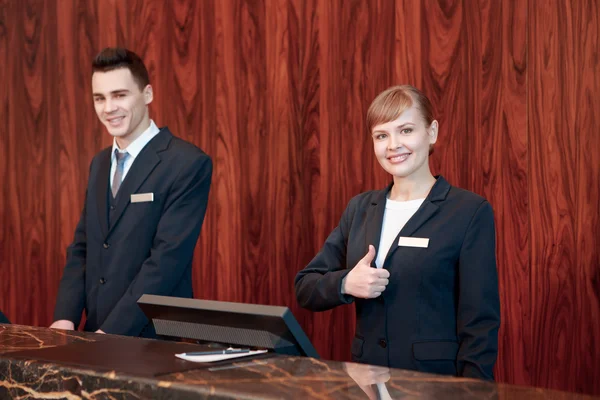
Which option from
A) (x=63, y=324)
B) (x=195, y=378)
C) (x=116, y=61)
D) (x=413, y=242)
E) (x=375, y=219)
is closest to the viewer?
(x=195, y=378)

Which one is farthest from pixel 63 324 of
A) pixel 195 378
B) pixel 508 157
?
pixel 508 157

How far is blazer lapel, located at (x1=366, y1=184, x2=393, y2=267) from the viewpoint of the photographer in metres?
2.34

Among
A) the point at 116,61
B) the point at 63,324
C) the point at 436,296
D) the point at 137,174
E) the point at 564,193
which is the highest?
the point at 116,61

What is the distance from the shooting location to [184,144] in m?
2.99

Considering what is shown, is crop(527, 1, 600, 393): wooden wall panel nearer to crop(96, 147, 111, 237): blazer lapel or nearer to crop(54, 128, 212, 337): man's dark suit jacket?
crop(54, 128, 212, 337): man's dark suit jacket

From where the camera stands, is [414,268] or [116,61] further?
[116,61]

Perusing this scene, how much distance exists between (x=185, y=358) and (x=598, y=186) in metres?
2.13

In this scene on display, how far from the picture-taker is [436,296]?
220cm

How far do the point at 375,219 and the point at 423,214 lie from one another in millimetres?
164

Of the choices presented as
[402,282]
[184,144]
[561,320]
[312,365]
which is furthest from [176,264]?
[561,320]

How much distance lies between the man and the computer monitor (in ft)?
3.11

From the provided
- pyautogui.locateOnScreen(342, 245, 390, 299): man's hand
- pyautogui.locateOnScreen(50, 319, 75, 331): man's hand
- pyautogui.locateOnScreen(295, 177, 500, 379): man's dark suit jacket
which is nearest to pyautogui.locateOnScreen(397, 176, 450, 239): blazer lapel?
pyautogui.locateOnScreen(295, 177, 500, 379): man's dark suit jacket

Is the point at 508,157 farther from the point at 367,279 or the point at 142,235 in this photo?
the point at 142,235

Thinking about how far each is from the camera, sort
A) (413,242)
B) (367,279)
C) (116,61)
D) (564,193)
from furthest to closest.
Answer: (564,193) < (116,61) < (413,242) < (367,279)
